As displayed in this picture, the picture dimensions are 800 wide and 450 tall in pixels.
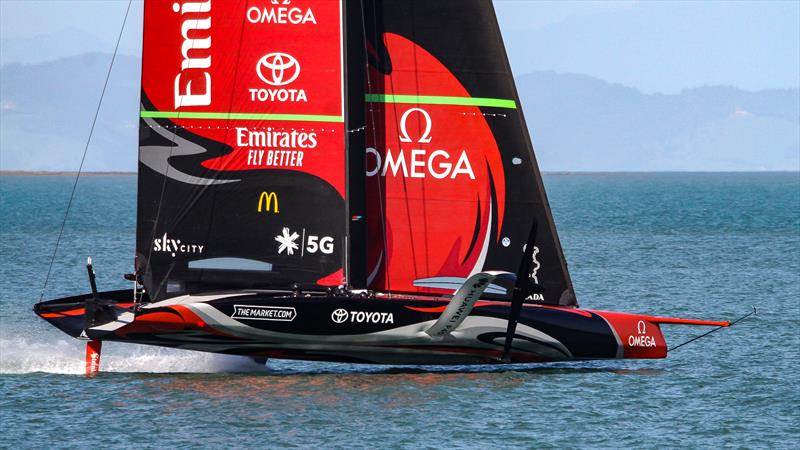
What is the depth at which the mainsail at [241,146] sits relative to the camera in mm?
23641

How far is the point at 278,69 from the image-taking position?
23.7 meters

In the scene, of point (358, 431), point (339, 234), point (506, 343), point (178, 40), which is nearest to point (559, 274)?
point (506, 343)

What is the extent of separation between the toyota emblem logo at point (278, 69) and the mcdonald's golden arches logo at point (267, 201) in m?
1.83

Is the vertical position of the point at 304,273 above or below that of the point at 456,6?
below

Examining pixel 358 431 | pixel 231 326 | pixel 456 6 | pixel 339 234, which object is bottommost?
pixel 358 431

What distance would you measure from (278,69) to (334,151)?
5.38ft

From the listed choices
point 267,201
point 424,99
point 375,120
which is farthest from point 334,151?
point 424,99

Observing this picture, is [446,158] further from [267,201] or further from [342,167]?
[267,201]

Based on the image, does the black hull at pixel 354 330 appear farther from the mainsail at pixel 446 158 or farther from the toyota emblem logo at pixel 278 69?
the toyota emblem logo at pixel 278 69

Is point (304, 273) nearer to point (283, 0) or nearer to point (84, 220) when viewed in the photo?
point (283, 0)

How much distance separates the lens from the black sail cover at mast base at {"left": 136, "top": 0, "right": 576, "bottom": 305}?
23656mm

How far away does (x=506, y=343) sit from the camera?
2303 cm

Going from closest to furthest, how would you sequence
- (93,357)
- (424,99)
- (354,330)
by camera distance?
(354,330)
(424,99)
(93,357)

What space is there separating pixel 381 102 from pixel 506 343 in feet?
14.7
